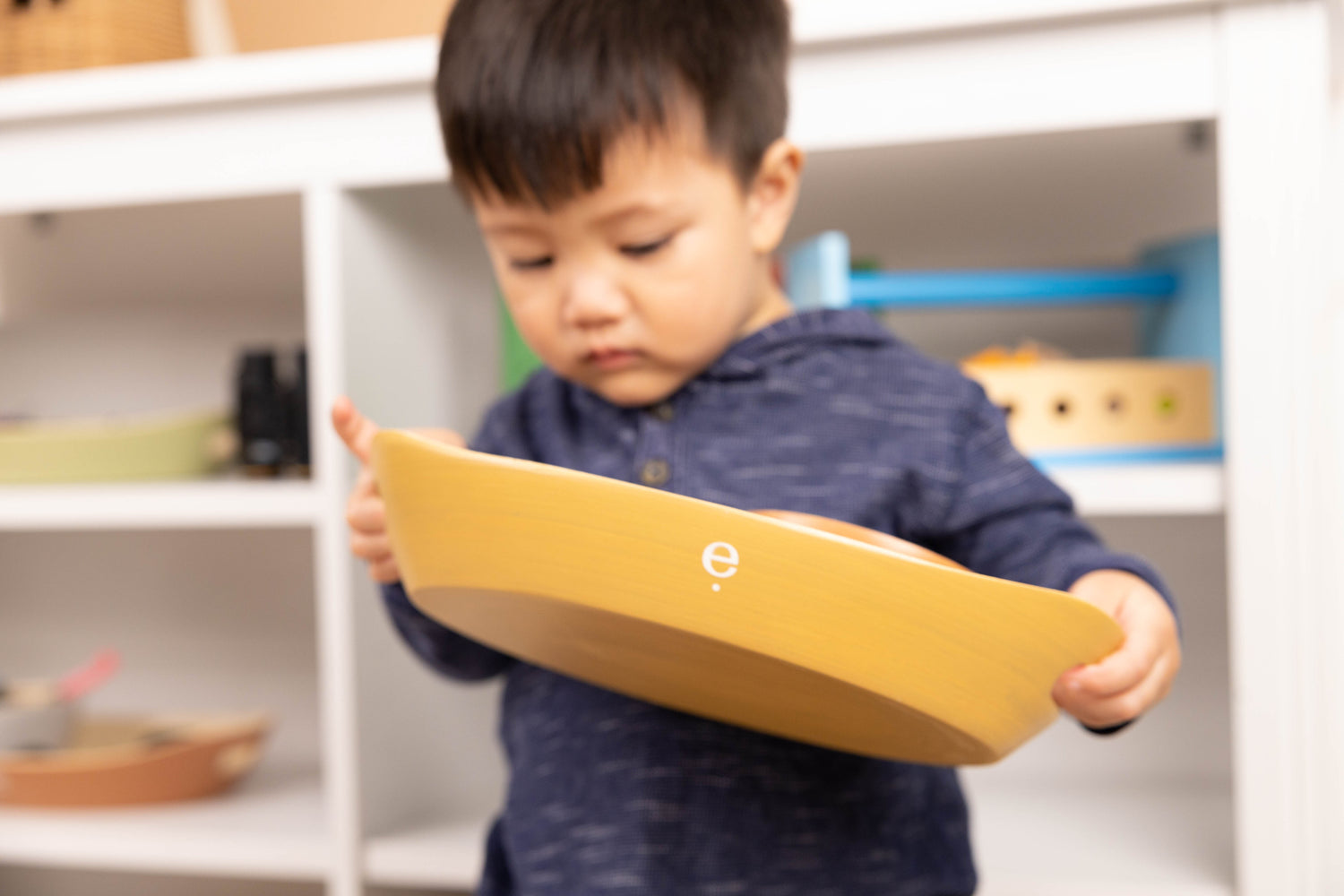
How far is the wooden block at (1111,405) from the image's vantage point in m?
0.87

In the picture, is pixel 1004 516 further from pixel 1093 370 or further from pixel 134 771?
pixel 134 771

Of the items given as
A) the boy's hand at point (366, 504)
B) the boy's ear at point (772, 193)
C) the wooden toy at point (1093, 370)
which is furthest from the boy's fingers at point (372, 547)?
the wooden toy at point (1093, 370)

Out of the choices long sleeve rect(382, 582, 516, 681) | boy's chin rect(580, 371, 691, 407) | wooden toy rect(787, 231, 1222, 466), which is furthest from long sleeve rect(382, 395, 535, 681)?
wooden toy rect(787, 231, 1222, 466)

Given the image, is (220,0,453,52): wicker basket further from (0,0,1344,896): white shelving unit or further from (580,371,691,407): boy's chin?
(580,371,691,407): boy's chin

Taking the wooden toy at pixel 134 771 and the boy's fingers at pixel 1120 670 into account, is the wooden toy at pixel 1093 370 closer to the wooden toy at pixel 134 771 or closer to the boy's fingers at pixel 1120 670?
the boy's fingers at pixel 1120 670

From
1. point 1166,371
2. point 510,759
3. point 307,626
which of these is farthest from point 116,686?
point 1166,371

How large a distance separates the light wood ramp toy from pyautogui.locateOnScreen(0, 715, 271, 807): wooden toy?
2.34 feet

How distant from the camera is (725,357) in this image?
0.71m

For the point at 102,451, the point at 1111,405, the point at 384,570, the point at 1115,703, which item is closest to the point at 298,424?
the point at 102,451

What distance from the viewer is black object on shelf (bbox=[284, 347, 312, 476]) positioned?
1106mm

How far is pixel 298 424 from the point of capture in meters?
1.11

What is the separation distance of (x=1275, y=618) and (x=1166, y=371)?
20cm

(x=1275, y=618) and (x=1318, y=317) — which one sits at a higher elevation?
(x=1318, y=317)

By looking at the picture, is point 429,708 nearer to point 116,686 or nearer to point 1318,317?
point 116,686
